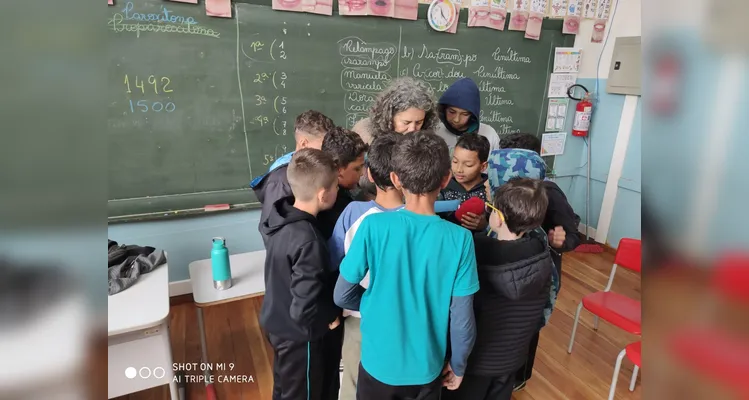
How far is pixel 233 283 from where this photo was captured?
196 cm

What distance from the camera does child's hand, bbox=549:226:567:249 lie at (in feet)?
5.56

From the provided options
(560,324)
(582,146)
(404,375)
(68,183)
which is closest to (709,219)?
(68,183)

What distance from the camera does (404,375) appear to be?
128cm

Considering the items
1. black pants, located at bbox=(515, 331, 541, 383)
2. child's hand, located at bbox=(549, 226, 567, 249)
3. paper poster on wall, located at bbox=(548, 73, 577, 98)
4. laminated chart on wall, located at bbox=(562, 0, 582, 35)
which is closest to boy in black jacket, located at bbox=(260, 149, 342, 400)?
child's hand, located at bbox=(549, 226, 567, 249)

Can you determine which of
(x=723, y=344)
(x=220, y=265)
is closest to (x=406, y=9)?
(x=220, y=265)

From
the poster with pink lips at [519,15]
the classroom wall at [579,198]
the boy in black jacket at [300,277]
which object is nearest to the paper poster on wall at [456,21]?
the poster with pink lips at [519,15]

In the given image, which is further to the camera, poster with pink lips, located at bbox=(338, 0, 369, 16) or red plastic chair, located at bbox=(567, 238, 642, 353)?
poster with pink lips, located at bbox=(338, 0, 369, 16)

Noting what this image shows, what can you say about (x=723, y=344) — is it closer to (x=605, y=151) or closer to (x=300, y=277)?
(x=300, y=277)

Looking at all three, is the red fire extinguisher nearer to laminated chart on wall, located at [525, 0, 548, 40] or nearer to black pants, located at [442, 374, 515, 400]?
laminated chart on wall, located at [525, 0, 548, 40]

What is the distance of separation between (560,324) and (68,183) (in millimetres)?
3086

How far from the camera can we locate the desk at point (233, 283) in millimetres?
1836

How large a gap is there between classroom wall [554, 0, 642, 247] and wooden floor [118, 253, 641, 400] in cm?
95

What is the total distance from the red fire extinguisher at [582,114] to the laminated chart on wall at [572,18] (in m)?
0.50

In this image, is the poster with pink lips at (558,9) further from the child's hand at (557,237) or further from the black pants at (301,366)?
the black pants at (301,366)
